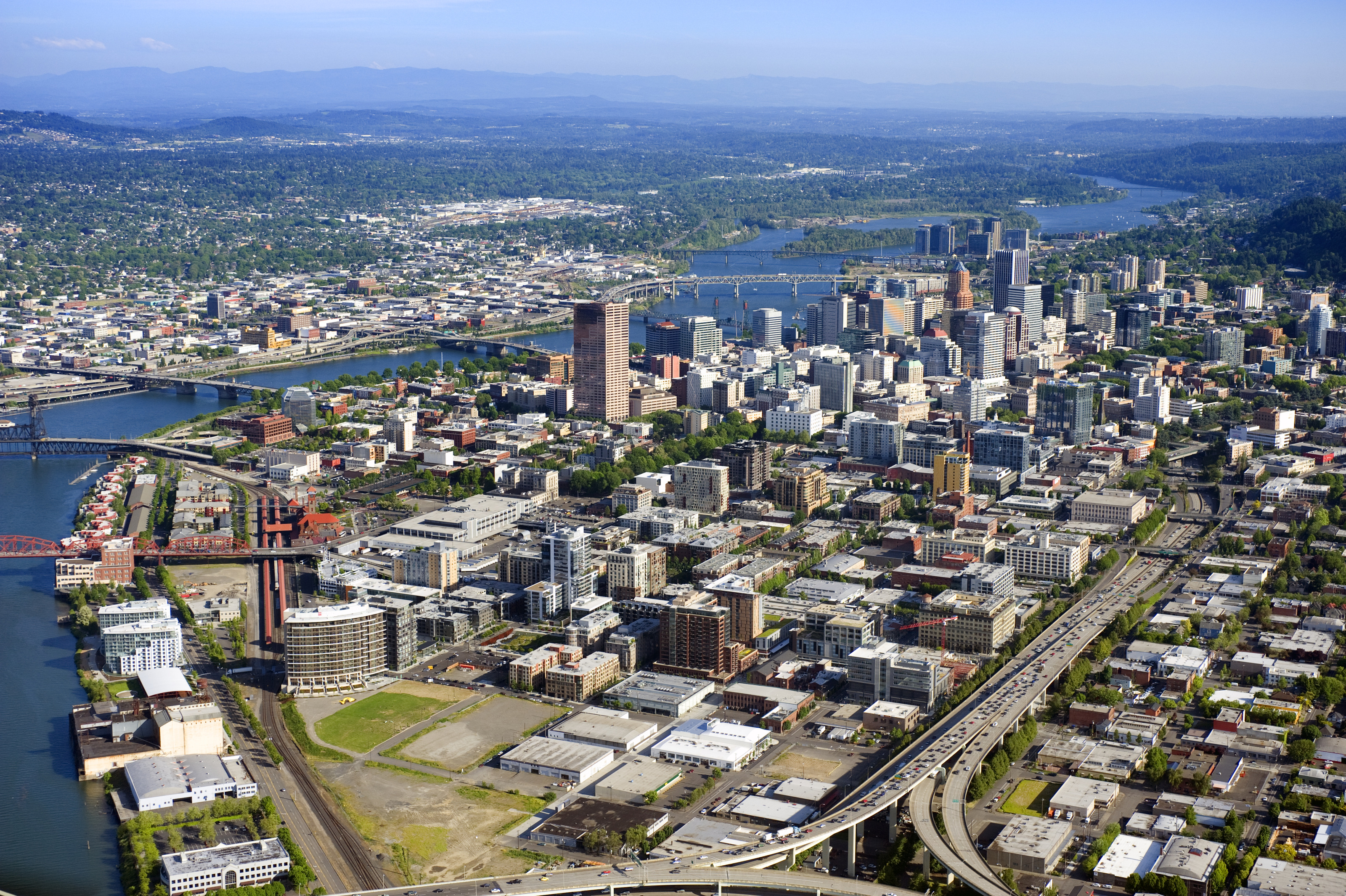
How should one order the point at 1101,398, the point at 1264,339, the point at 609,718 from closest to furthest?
the point at 609,718 < the point at 1101,398 < the point at 1264,339

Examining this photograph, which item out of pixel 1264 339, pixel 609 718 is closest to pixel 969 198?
pixel 1264 339

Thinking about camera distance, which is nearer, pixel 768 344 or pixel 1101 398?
pixel 1101 398

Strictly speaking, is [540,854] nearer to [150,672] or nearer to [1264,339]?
[150,672]

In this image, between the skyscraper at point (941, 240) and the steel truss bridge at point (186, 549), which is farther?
the skyscraper at point (941, 240)

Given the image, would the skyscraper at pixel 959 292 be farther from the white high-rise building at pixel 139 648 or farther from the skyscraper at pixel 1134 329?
the white high-rise building at pixel 139 648

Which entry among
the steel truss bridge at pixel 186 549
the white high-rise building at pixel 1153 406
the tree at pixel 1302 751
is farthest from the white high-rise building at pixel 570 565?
the white high-rise building at pixel 1153 406

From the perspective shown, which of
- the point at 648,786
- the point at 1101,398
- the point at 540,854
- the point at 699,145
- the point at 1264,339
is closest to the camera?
the point at 540,854

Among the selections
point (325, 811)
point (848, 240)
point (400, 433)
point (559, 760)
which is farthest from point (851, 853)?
point (848, 240)
